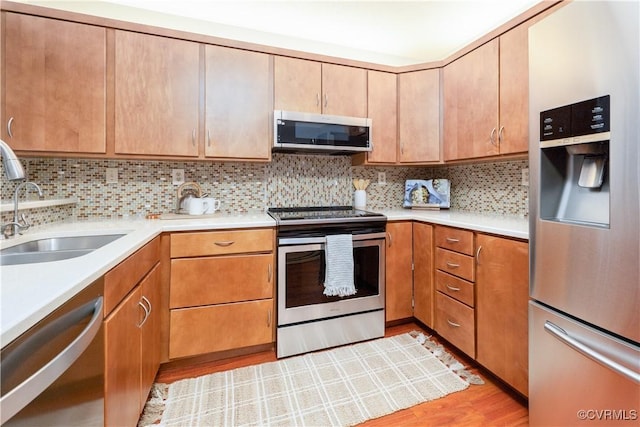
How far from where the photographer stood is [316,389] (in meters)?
1.62

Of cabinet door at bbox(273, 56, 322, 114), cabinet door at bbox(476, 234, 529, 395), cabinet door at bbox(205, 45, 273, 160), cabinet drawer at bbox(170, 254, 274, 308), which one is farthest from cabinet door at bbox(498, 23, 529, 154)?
cabinet drawer at bbox(170, 254, 274, 308)

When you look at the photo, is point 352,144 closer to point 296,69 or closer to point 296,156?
point 296,156

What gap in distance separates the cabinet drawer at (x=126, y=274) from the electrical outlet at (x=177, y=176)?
2.65 feet

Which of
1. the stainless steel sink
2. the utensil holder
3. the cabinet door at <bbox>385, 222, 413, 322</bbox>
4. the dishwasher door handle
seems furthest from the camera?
the utensil holder

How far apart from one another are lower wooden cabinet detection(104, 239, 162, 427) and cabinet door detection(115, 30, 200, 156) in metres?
0.71

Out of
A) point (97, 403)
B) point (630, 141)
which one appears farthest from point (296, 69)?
point (97, 403)

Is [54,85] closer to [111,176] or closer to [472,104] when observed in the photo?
[111,176]

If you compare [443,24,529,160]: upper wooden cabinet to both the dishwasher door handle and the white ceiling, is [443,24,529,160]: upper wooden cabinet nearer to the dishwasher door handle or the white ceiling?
the white ceiling

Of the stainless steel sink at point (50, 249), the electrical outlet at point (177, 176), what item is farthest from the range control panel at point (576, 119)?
the electrical outlet at point (177, 176)

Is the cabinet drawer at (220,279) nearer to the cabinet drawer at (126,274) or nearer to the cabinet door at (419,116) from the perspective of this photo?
the cabinet drawer at (126,274)

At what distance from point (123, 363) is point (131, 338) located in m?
0.11

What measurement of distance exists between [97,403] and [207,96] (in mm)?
1787

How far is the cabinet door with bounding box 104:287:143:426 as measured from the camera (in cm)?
96

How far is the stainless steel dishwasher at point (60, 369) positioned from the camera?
0.54 meters
